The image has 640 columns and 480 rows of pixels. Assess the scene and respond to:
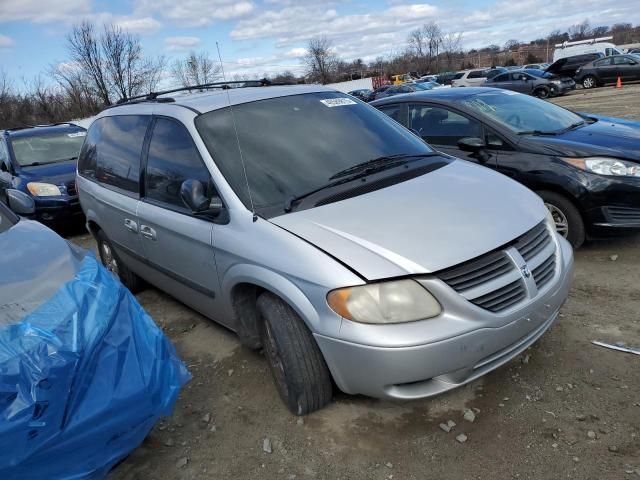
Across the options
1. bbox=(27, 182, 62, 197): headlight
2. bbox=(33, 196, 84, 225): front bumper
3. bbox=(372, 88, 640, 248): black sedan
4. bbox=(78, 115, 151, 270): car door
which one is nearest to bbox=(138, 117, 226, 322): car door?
bbox=(78, 115, 151, 270): car door

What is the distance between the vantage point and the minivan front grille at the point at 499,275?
7.84 ft

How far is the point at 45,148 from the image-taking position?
880 cm

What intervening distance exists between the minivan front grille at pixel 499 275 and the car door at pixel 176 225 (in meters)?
1.49

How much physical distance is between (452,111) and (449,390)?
3.58 meters

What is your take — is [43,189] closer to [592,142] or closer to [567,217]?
[567,217]

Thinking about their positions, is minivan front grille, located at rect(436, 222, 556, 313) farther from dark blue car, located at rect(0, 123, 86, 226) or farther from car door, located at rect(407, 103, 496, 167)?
dark blue car, located at rect(0, 123, 86, 226)

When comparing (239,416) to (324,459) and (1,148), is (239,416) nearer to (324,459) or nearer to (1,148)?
(324,459)

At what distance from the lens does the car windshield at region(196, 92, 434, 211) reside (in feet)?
9.99

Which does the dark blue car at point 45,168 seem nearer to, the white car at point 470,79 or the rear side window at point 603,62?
the rear side window at point 603,62

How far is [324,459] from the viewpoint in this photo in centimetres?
252

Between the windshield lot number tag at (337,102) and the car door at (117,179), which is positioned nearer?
the windshield lot number tag at (337,102)

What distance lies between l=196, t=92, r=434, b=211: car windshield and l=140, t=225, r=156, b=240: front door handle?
882 millimetres

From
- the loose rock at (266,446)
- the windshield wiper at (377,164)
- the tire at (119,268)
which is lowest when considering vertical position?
the loose rock at (266,446)

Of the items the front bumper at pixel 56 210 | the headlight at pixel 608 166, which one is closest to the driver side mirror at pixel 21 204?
the front bumper at pixel 56 210
